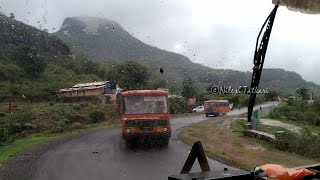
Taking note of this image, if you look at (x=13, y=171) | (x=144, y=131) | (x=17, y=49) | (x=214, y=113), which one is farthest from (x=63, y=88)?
(x=13, y=171)

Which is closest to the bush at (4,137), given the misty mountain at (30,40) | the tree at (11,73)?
the tree at (11,73)

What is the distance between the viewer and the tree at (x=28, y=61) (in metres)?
58.0

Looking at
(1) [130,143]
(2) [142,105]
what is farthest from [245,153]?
(1) [130,143]

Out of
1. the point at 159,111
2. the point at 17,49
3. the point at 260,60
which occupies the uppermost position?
the point at 17,49

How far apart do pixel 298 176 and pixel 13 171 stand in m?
12.8

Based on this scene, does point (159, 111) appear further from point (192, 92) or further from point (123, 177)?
point (192, 92)

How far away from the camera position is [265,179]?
8.13 feet

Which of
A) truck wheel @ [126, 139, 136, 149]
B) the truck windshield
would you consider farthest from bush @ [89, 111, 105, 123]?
the truck windshield

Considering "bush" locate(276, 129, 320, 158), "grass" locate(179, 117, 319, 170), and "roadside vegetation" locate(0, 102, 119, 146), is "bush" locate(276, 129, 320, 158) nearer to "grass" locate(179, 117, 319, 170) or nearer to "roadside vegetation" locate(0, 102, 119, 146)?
"grass" locate(179, 117, 319, 170)

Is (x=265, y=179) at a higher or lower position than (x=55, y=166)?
higher

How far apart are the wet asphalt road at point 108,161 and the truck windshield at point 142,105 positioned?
1.91m

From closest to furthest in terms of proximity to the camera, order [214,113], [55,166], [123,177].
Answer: [123,177], [55,166], [214,113]

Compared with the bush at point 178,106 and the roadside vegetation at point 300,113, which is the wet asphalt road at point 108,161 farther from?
the bush at point 178,106

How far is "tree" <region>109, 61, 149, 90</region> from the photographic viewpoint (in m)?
55.2
